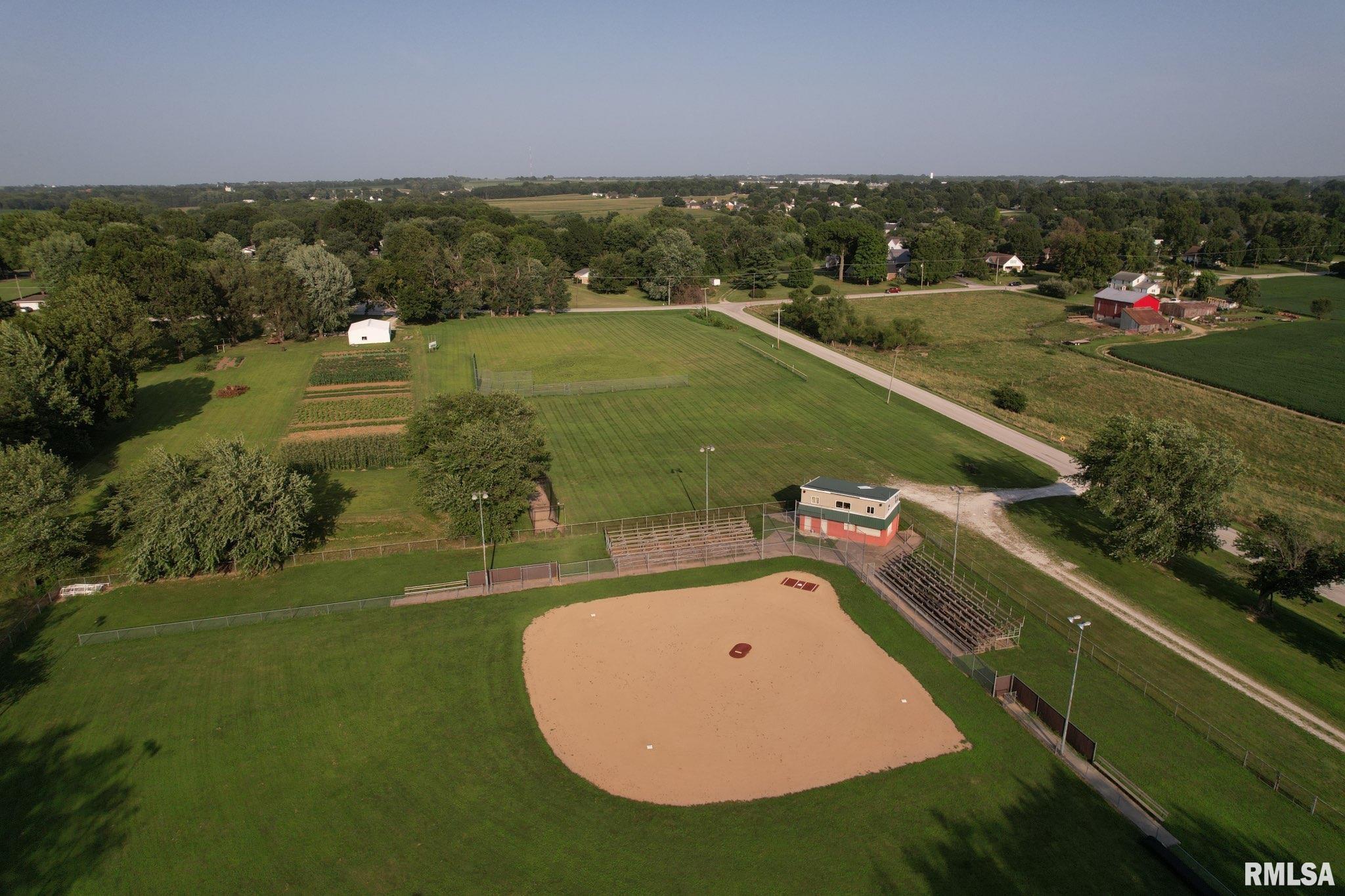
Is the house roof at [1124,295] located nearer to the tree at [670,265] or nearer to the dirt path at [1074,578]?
the tree at [670,265]

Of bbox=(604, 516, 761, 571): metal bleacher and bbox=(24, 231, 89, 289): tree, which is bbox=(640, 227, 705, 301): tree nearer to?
bbox=(24, 231, 89, 289): tree

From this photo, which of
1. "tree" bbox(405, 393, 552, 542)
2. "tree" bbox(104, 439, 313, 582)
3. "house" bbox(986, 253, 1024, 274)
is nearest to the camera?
"tree" bbox(104, 439, 313, 582)

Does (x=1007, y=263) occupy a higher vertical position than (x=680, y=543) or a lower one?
higher

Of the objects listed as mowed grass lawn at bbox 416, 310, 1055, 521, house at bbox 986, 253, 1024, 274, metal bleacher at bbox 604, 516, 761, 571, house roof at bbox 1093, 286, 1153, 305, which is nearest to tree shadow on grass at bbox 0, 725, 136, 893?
metal bleacher at bbox 604, 516, 761, 571

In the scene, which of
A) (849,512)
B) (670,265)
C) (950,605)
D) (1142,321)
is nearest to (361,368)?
(670,265)

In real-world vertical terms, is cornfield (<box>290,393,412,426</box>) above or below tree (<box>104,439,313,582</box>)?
below

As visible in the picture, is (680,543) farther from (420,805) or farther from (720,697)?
(420,805)
